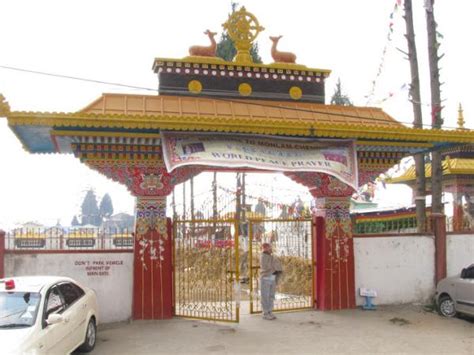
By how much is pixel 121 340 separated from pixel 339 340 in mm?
4042

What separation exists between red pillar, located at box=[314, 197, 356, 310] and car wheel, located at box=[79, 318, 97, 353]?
17.4ft

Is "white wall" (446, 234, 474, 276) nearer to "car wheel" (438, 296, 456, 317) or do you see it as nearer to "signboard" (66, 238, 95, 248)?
"car wheel" (438, 296, 456, 317)

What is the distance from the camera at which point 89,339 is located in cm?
902

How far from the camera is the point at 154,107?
11.0 m

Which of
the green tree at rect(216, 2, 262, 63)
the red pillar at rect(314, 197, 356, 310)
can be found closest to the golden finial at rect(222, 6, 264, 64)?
the red pillar at rect(314, 197, 356, 310)

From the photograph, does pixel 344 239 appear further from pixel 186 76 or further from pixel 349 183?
pixel 186 76

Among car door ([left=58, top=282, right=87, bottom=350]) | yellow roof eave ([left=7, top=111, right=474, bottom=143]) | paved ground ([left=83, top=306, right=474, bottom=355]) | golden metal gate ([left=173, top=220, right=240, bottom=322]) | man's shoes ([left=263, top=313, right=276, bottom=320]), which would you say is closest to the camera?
car door ([left=58, top=282, right=87, bottom=350])

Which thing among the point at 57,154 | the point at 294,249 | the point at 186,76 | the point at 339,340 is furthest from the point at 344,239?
the point at 57,154

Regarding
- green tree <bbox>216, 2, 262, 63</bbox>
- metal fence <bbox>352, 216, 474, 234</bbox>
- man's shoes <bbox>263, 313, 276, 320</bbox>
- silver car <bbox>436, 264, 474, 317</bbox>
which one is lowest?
man's shoes <bbox>263, 313, 276, 320</bbox>

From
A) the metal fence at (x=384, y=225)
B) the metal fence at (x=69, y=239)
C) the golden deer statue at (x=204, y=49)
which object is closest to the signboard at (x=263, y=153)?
the metal fence at (x=69, y=239)

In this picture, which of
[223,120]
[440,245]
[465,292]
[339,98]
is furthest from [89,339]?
[339,98]

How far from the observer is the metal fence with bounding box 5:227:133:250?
35.4 feet

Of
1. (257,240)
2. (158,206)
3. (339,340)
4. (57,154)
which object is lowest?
(339,340)

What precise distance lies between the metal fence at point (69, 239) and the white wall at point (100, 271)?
218 mm
